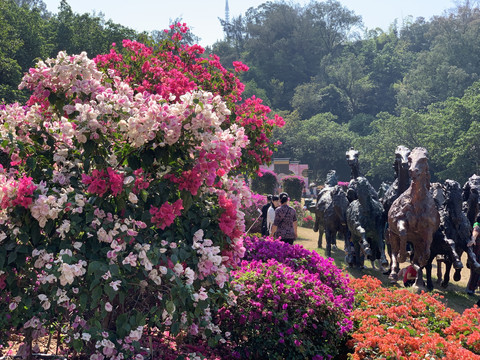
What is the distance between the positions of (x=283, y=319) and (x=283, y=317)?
4cm

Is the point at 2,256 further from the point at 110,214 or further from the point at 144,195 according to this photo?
the point at 144,195

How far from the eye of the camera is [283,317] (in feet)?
18.7

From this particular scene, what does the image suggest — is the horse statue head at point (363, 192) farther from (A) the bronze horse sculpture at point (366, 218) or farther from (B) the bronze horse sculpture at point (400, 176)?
(B) the bronze horse sculpture at point (400, 176)

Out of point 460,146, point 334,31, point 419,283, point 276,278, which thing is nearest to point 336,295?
point 276,278

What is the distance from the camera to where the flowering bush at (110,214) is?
3855 millimetres

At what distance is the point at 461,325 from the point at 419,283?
524cm

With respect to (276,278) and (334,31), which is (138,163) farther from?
(334,31)

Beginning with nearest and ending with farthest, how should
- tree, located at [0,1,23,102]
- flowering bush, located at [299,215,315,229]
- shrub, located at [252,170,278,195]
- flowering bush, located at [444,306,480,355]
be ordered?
flowering bush, located at [444,306,480,355], flowering bush, located at [299,215,315,229], tree, located at [0,1,23,102], shrub, located at [252,170,278,195]

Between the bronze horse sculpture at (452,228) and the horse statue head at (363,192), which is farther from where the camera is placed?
the horse statue head at (363,192)

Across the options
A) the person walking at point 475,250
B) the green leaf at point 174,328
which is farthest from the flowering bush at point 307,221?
the green leaf at point 174,328

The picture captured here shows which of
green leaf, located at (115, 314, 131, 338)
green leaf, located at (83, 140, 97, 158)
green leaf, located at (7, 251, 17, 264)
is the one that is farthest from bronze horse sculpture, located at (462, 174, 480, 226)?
green leaf, located at (7, 251, 17, 264)

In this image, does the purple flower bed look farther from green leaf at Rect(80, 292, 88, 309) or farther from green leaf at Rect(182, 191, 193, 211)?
green leaf at Rect(80, 292, 88, 309)

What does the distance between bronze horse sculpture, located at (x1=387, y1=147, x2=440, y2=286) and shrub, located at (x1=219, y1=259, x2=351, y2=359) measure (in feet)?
14.3

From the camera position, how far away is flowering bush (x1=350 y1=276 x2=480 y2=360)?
5.14 m
